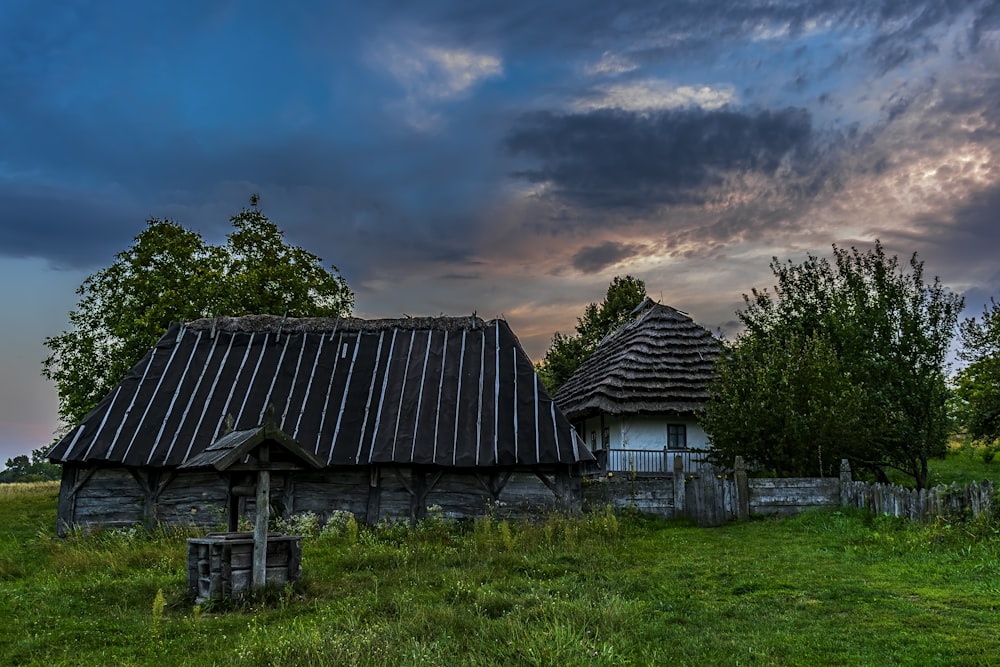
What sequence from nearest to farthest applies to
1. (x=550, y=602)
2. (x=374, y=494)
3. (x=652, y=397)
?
(x=550, y=602) → (x=374, y=494) → (x=652, y=397)

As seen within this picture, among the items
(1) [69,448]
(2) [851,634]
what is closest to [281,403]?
(1) [69,448]

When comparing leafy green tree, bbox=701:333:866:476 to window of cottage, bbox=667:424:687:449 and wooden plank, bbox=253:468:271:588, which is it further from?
wooden plank, bbox=253:468:271:588

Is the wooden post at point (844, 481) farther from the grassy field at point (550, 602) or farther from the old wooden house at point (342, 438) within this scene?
the old wooden house at point (342, 438)

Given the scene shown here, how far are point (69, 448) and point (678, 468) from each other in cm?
1397

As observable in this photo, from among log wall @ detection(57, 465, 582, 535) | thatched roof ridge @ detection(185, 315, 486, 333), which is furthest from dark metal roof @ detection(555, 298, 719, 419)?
log wall @ detection(57, 465, 582, 535)

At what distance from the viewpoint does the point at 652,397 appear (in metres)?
24.3

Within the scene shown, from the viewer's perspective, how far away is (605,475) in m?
22.5

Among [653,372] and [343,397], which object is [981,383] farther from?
[343,397]

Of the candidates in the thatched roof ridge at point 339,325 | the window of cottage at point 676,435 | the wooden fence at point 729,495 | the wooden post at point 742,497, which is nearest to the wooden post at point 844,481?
the wooden fence at point 729,495

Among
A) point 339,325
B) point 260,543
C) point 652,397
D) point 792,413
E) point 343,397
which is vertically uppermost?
point 339,325

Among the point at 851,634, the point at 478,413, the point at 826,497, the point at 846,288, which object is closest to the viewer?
the point at 851,634

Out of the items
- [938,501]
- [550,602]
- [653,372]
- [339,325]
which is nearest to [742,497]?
[938,501]

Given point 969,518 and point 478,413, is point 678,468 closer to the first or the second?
point 478,413

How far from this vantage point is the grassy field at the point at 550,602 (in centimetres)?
691
